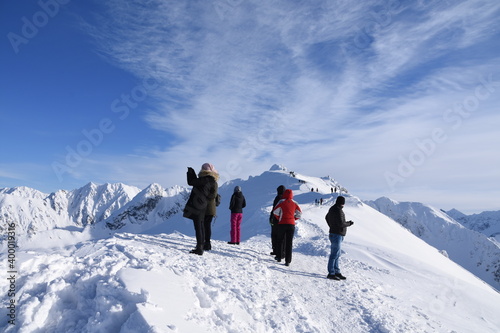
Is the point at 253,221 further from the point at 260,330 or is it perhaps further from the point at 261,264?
the point at 260,330

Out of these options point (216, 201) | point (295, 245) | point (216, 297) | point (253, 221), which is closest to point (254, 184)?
point (253, 221)

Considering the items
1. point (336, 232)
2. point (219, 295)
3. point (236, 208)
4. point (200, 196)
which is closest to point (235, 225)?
point (236, 208)

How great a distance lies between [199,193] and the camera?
8.47 m

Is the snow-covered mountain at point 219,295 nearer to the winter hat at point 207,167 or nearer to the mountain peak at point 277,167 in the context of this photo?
the winter hat at point 207,167

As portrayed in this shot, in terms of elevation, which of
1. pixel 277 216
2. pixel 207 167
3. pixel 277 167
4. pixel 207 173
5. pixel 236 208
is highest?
pixel 277 167

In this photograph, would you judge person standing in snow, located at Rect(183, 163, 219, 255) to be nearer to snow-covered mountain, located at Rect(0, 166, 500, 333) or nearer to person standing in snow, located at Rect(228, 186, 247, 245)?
snow-covered mountain, located at Rect(0, 166, 500, 333)

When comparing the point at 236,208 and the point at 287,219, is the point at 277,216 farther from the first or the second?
the point at 236,208

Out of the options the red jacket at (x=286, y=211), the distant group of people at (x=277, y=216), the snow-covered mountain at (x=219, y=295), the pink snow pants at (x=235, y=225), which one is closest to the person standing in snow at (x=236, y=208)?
the pink snow pants at (x=235, y=225)

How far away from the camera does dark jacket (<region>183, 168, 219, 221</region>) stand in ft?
27.6

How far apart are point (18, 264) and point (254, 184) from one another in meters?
57.6

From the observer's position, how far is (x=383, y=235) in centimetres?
2694

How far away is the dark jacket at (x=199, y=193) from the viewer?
8398mm

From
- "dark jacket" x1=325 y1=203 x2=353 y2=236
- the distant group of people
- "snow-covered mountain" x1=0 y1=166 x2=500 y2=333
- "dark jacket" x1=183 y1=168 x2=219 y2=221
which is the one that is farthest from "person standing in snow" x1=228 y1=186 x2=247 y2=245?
"dark jacket" x1=325 y1=203 x2=353 y2=236

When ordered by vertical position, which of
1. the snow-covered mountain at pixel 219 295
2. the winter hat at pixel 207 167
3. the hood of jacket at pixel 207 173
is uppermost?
the winter hat at pixel 207 167
